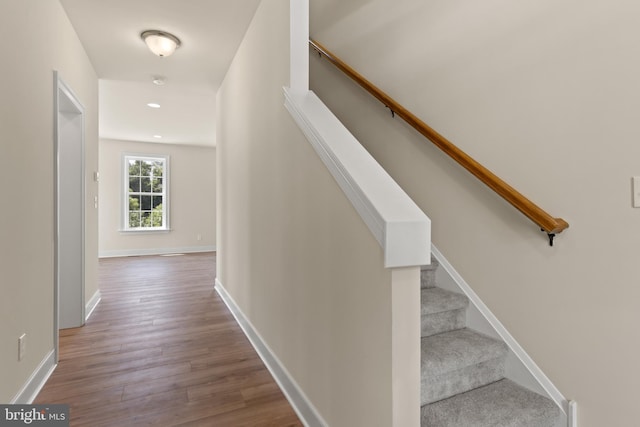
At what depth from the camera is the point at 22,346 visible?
1.78m

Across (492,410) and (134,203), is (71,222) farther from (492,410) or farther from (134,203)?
(134,203)

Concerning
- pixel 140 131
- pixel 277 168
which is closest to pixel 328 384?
pixel 277 168

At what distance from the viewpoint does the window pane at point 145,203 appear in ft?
25.3

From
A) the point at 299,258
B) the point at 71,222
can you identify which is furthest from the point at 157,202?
the point at 299,258

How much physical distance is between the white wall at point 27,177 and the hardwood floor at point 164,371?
0.33 metres

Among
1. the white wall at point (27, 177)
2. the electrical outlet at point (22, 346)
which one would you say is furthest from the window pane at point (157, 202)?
the electrical outlet at point (22, 346)

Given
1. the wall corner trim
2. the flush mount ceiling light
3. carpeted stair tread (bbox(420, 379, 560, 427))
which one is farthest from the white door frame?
carpeted stair tread (bbox(420, 379, 560, 427))

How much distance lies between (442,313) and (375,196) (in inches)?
42.8

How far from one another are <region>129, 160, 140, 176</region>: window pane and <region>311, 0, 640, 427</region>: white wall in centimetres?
710

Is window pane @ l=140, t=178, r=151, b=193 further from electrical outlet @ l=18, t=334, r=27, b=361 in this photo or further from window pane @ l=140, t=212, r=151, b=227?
electrical outlet @ l=18, t=334, r=27, b=361

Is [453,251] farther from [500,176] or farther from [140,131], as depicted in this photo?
[140,131]

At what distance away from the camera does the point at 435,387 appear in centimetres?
152

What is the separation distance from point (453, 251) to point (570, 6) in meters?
1.37

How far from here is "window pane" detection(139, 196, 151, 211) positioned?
7.71 m
